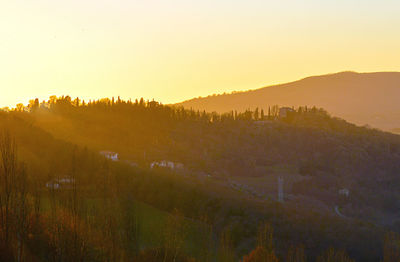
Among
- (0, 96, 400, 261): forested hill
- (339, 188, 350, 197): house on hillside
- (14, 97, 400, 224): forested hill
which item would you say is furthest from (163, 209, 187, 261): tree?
(339, 188, 350, 197): house on hillside

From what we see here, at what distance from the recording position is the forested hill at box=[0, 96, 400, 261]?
30.2 m

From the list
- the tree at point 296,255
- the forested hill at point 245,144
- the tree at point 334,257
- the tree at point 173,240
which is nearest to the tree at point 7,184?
the tree at point 173,240

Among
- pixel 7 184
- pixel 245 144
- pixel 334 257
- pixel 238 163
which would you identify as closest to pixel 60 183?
pixel 7 184

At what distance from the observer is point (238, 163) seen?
71.2 m

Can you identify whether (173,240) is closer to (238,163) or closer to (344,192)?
(344,192)

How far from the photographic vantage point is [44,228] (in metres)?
14.0

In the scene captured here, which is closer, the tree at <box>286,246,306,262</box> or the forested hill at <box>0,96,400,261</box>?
the tree at <box>286,246,306,262</box>

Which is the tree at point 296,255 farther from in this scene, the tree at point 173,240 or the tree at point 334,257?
the tree at point 173,240

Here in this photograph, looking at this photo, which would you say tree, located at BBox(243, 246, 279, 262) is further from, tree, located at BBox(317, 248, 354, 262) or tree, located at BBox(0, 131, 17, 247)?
tree, located at BBox(0, 131, 17, 247)

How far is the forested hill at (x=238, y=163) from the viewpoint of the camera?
30.2 m

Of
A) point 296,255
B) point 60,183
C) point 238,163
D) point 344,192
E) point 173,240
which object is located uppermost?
point 60,183

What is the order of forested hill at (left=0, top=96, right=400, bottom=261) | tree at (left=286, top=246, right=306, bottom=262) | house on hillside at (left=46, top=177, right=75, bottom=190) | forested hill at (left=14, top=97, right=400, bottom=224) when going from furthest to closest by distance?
forested hill at (left=14, top=97, right=400, bottom=224), forested hill at (left=0, top=96, right=400, bottom=261), tree at (left=286, top=246, right=306, bottom=262), house on hillside at (left=46, top=177, right=75, bottom=190)

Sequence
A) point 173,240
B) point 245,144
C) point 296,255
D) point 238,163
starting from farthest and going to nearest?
1. point 245,144
2. point 238,163
3. point 296,255
4. point 173,240

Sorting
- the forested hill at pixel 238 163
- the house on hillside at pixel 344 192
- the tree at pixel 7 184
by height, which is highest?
the tree at pixel 7 184
